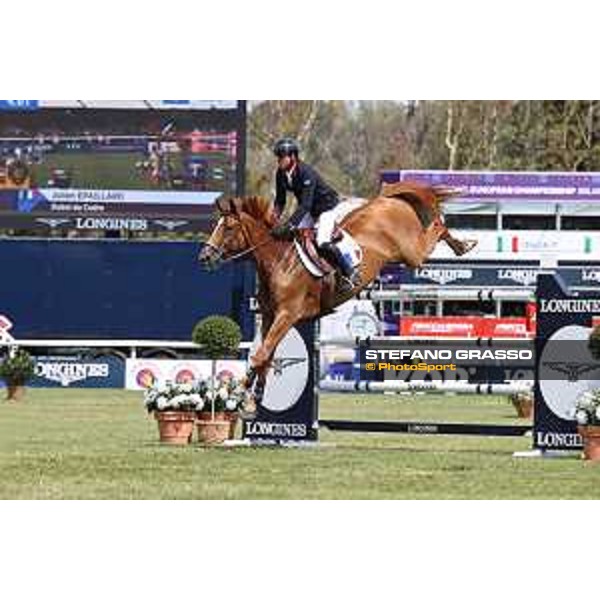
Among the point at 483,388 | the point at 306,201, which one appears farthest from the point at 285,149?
the point at 483,388

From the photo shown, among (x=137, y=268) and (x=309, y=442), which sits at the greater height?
(x=137, y=268)

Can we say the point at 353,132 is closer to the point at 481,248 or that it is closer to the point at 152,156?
the point at 481,248

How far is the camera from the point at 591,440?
43.2 ft

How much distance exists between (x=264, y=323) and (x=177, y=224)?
76.7 ft

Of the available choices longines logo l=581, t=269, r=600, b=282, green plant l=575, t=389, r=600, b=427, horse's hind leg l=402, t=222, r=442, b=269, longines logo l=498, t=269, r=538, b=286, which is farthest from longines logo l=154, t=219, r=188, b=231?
green plant l=575, t=389, r=600, b=427

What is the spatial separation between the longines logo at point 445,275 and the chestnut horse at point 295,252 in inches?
1069

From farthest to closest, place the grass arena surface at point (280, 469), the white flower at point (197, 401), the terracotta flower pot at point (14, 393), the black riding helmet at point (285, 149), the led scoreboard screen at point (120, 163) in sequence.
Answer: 1. the led scoreboard screen at point (120, 163)
2. the terracotta flower pot at point (14, 393)
3. the white flower at point (197, 401)
4. the black riding helmet at point (285, 149)
5. the grass arena surface at point (280, 469)

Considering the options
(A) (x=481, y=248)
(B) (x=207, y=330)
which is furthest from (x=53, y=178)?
(B) (x=207, y=330)

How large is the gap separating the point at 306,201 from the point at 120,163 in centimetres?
2374

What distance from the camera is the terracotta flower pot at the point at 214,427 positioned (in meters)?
14.8

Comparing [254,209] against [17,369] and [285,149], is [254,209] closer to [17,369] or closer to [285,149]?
[285,149]

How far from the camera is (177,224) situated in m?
36.6

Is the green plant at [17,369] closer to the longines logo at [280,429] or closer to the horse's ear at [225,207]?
the longines logo at [280,429]

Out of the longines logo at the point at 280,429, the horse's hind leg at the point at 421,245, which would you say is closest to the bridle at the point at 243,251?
the horse's hind leg at the point at 421,245
